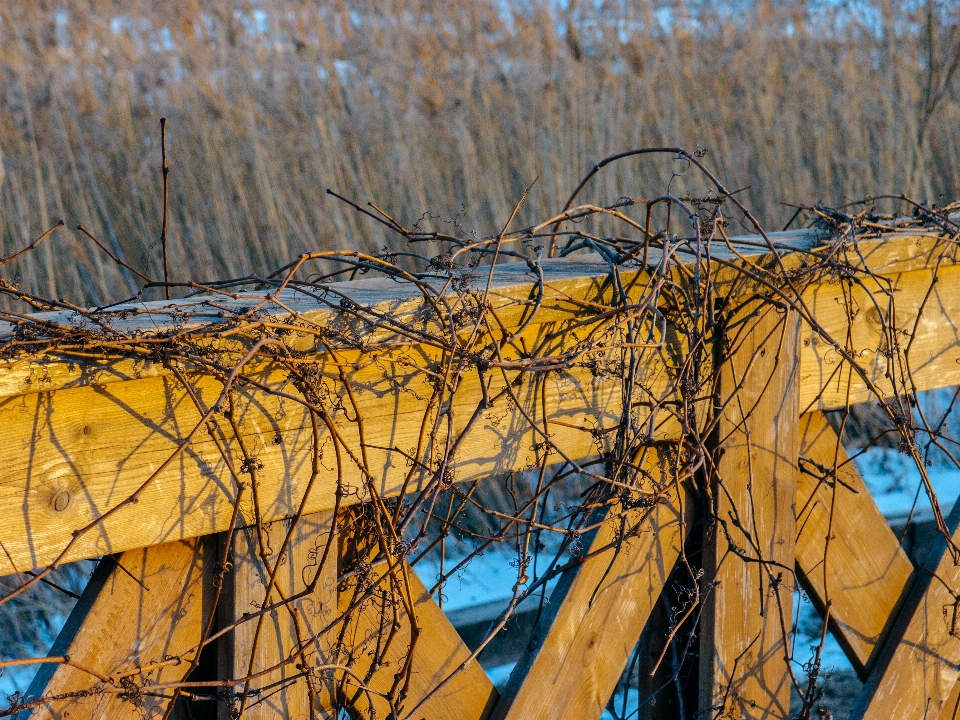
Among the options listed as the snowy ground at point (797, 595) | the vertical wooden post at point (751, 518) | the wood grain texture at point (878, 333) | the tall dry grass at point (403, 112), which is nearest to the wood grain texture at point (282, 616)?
the vertical wooden post at point (751, 518)

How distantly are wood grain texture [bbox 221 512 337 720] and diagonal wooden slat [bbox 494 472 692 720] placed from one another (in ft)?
1.11

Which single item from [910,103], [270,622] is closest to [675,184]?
[910,103]

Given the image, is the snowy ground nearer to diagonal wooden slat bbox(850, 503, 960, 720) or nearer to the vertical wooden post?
diagonal wooden slat bbox(850, 503, 960, 720)

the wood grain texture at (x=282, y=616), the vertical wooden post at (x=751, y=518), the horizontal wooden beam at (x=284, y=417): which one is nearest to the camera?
the horizontal wooden beam at (x=284, y=417)

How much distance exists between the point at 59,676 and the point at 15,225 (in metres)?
2.74

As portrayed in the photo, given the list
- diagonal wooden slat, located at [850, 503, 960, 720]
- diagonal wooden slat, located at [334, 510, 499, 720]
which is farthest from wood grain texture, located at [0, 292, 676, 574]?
diagonal wooden slat, located at [850, 503, 960, 720]

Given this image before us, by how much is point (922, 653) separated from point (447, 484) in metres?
1.14

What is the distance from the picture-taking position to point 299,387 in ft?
3.34

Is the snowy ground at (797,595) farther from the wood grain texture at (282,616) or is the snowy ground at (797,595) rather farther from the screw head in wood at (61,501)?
the screw head in wood at (61,501)

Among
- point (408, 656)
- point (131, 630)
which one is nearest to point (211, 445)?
point (131, 630)

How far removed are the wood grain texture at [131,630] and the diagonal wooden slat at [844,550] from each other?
3.56ft

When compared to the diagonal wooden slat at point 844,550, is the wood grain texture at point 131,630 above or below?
below

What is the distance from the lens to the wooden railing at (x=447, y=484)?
95 cm

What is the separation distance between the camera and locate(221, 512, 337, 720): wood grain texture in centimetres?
107
